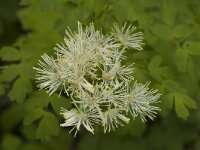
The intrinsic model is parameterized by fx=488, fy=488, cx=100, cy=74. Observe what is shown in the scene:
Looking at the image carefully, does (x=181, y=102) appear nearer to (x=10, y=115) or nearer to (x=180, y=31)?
(x=180, y=31)

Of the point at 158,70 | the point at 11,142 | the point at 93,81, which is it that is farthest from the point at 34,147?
the point at 93,81

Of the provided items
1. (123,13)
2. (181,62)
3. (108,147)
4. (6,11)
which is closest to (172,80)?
(181,62)

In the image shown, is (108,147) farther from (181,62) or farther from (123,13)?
(123,13)

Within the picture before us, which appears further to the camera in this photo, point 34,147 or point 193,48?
point 34,147

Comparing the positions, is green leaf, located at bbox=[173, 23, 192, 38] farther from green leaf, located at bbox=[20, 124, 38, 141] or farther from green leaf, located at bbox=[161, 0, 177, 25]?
green leaf, located at bbox=[20, 124, 38, 141]

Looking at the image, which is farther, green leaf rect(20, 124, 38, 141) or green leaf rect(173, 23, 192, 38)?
green leaf rect(20, 124, 38, 141)

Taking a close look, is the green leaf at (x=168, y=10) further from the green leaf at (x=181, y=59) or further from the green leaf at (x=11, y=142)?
the green leaf at (x=11, y=142)

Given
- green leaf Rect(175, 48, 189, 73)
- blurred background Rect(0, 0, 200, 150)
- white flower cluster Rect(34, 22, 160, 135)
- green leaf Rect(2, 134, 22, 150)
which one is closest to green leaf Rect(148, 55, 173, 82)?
blurred background Rect(0, 0, 200, 150)
